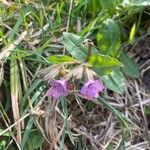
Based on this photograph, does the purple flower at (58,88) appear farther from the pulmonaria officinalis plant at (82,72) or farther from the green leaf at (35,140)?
the green leaf at (35,140)

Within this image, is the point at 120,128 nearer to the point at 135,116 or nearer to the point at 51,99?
the point at 135,116

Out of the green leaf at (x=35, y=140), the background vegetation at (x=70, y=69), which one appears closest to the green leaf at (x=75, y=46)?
the background vegetation at (x=70, y=69)

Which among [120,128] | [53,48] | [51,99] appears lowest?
[120,128]

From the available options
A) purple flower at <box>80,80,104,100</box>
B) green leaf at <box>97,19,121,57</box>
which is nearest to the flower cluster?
purple flower at <box>80,80,104,100</box>

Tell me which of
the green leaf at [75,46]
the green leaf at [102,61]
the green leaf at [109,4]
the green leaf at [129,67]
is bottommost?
the green leaf at [129,67]

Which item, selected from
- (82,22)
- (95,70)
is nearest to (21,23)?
(82,22)

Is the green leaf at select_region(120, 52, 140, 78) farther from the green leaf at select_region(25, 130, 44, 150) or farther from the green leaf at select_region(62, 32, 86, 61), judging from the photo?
the green leaf at select_region(25, 130, 44, 150)
